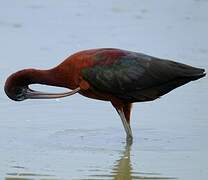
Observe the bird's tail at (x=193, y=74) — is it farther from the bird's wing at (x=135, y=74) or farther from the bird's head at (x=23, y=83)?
the bird's head at (x=23, y=83)

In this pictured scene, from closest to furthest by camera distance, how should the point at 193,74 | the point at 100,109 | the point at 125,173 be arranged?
the point at 125,173 → the point at 193,74 → the point at 100,109

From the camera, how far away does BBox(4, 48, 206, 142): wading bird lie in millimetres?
10297

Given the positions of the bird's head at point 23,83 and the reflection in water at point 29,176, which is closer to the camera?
the reflection in water at point 29,176

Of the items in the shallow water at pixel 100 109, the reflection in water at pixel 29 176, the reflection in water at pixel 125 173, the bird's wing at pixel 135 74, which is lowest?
the reflection in water at pixel 125 173

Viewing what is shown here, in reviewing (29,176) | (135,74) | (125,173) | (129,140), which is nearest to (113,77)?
(135,74)

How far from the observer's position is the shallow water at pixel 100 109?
955cm

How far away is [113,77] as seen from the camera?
34.2 feet

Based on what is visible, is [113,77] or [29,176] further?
[113,77]

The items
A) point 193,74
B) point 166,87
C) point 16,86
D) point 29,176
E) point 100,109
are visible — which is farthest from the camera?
point 100,109

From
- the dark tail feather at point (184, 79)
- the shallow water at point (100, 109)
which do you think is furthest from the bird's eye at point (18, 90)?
the dark tail feather at point (184, 79)

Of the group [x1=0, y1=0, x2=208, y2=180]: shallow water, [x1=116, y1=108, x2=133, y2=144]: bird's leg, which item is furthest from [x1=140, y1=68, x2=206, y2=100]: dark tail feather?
[x1=0, y1=0, x2=208, y2=180]: shallow water

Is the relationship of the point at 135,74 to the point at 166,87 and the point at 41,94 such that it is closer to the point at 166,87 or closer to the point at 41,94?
the point at 166,87

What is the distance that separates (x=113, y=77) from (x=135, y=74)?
224 millimetres

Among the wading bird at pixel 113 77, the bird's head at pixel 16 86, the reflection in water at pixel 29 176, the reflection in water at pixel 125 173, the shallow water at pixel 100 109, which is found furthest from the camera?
the wading bird at pixel 113 77
